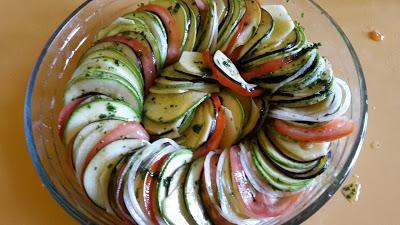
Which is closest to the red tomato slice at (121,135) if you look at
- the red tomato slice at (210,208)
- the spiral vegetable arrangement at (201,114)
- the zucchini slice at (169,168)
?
the spiral vegetable arrangement at (201,114)

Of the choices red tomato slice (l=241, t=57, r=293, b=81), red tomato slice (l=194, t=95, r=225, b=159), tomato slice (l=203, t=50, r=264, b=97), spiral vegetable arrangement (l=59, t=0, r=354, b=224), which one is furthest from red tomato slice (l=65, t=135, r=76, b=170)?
red tomato slice (l=241, t=57, r=293, b=81)

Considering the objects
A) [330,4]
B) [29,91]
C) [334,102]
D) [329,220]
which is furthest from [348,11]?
[29,91]

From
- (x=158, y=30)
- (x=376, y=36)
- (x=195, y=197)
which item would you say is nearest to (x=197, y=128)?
(x=195, y=197)

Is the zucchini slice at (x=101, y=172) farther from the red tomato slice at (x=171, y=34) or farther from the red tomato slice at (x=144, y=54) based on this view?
the red tomato slice at (x=171, y=34)

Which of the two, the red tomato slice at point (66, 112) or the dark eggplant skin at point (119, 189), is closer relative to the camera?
the dark eggplant skin at point (119, 189)

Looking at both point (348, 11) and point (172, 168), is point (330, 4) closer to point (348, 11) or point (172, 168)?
point (348, 11)
